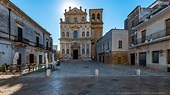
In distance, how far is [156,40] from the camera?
44.1 feet

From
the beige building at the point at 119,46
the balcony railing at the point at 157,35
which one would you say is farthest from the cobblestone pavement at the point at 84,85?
the beige building at the point at 119,46

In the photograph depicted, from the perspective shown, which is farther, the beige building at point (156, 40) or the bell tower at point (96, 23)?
the bell tower at point (96, 23)

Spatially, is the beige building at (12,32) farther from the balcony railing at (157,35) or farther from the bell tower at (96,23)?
the bell tower at (96,23)

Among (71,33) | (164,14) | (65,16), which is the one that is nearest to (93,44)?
(71,33)

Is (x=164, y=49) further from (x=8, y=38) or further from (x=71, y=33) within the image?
(x=71, y=33)

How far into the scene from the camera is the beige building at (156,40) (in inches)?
491

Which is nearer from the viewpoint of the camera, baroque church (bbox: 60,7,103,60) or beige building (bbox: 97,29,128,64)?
beige building (bbox: 97,29,128,64)

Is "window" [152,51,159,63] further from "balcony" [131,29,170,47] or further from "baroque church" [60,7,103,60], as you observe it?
"baroque church" [60,7,103,60]

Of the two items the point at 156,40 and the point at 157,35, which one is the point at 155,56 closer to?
the point at 156,40

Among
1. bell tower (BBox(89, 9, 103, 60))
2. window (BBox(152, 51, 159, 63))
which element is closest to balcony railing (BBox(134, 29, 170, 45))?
window (BBox(152, 51, 159, 63))

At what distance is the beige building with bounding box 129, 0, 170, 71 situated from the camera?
12.5 meters

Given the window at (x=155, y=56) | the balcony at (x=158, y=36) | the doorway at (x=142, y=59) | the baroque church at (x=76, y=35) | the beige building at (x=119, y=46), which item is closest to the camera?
the balcony at (x=158, y=36)

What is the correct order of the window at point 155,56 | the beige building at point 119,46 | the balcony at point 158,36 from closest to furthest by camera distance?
the balcony at point 158,36, the window at point 155,56, the beige building at point 119,46

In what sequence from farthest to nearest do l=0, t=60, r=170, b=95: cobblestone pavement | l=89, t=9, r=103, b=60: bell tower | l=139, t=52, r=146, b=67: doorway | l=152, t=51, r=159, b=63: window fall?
l=89, t=9, r=103, b=60: bell tower → l=139, t=52, r=146, b=67: doorway → l=152, t=51, r=159, b=63: window → l=0, t=60, r=170, b=95: cobblestone pavement
